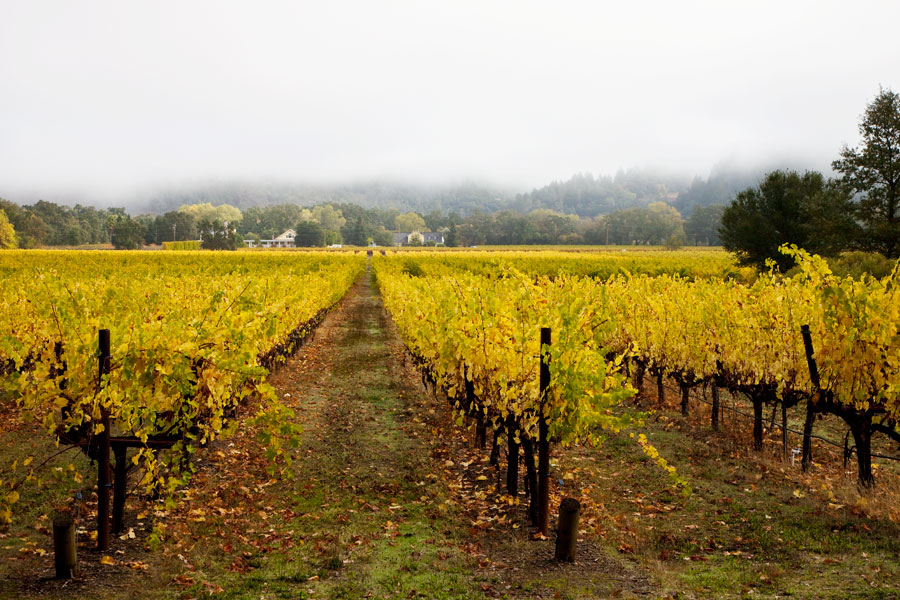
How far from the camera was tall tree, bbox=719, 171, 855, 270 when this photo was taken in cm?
3675

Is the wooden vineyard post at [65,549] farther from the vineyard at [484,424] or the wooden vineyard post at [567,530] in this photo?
the wooden vineyard post at [567,530]

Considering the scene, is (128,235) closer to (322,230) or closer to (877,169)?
(322,230)

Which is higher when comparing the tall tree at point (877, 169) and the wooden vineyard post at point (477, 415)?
the tall tree at point (877, 169)

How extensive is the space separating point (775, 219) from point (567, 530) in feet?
131

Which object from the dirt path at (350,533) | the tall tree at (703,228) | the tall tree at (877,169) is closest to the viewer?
the dirt path at (350,533)

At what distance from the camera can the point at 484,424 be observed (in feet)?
25.3

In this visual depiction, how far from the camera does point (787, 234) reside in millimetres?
39062

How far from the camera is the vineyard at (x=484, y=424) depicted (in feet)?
16.6

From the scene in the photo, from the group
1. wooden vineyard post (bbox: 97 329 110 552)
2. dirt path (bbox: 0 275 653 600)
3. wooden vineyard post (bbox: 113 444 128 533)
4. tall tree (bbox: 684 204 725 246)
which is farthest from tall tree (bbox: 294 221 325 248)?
wooden vineyard post (bbox: 97 329 110 552)

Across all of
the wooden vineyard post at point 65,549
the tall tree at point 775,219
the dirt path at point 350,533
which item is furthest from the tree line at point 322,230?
the wooden vineyard post at point 65,549

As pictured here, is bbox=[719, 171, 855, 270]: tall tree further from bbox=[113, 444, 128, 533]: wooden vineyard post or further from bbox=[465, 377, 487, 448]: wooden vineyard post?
bbox=[113, 444, 128, 533]: wooden vineyard post

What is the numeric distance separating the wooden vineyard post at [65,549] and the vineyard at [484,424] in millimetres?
369

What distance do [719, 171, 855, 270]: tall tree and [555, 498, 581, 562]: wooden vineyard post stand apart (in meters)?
36.0

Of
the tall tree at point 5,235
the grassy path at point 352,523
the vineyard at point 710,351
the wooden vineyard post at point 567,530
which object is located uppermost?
the tall tree at point 5,235
